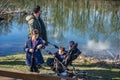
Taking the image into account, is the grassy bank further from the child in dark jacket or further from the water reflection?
the water reflection

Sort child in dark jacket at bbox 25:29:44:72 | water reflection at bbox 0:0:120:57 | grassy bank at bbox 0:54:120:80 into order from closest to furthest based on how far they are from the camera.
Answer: child in dark jacket at bbox 25:29:44:72
grassy bank at bbox 0:54:120:80
water reflection at bbox 0:0:120:57

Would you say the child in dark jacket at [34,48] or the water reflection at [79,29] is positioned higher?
the child in dark jacket at [34,48]

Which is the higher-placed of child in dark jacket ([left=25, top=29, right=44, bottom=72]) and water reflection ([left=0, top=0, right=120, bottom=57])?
child in dark jacket ([left=25, top=29, right=44, bottom=72])

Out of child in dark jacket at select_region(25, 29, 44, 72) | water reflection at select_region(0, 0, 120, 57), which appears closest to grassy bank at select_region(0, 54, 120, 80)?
child in dark jacket at select_region(25, 29, 44, 72)

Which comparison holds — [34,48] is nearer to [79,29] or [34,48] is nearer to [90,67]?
[90,67]

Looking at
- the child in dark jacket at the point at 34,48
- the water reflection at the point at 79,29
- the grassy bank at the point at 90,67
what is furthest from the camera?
the water reflection at the point at 79,29

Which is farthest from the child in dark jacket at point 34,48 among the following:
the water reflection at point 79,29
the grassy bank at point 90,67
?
the water reflection at point 79,29

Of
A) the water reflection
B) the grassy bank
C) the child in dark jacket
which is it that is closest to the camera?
the child in dark jacket

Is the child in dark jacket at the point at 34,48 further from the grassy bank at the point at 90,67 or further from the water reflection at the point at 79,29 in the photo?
the water reflection at the point at 79,29

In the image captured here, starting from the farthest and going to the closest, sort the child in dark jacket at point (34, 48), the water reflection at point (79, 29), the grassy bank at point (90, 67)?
1. the water reflection at point (79, 29)
2. the grassy bank at point (90, 67)
3. the child in dark jacket at point (34, 48)

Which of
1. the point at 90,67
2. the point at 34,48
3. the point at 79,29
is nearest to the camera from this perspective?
the point at 34,48

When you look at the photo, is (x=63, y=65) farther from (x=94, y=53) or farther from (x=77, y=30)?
(x=77, y=30)

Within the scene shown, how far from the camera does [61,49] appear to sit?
32.3ft

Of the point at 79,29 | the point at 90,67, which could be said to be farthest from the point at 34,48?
the point at 79,29
